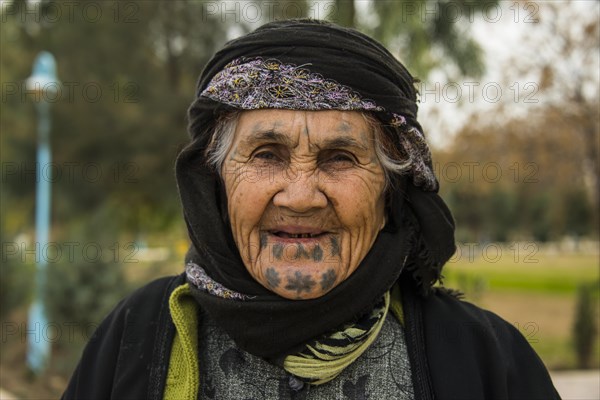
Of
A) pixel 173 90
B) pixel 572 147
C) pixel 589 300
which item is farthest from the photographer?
pixel 173 90

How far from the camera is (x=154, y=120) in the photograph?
43.9 feet

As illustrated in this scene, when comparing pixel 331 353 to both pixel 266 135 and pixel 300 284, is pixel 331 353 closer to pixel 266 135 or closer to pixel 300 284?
pixel 300 284

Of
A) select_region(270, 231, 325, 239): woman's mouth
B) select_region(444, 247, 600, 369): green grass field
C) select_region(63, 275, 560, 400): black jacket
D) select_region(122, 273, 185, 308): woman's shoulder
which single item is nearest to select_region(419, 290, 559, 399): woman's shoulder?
select_region(63, 275, 560, 400): black jacket

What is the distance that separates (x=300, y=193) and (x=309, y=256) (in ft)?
0.63

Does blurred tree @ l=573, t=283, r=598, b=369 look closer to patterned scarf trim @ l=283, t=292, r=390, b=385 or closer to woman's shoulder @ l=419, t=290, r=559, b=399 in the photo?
woman's shoulder @ l=419, t=290, r=559, b=399

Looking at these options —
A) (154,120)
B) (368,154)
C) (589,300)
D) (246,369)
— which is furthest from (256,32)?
(154,120)

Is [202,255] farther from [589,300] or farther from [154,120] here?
[154,120]

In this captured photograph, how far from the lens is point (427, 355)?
70.7 inches

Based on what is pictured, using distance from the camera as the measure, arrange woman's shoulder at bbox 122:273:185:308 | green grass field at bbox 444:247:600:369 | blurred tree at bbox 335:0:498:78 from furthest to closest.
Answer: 1. green grass field at bbox 444:247:600:369
2. blurred tree at bbox 335:0:498:78
3. woman's shoulder at bbox 122:273:185:308

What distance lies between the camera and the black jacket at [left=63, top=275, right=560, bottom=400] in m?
1.75

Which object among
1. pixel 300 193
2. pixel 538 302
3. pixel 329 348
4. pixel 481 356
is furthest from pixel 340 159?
pixel 538 302

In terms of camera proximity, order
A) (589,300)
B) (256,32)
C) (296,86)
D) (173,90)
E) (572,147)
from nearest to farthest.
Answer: (296,86) < (256,32) < (589,300) < (572,147) < (173,90)

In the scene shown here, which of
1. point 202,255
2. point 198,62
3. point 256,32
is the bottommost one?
point 202,255

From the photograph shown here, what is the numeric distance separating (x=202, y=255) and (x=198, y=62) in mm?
12714
